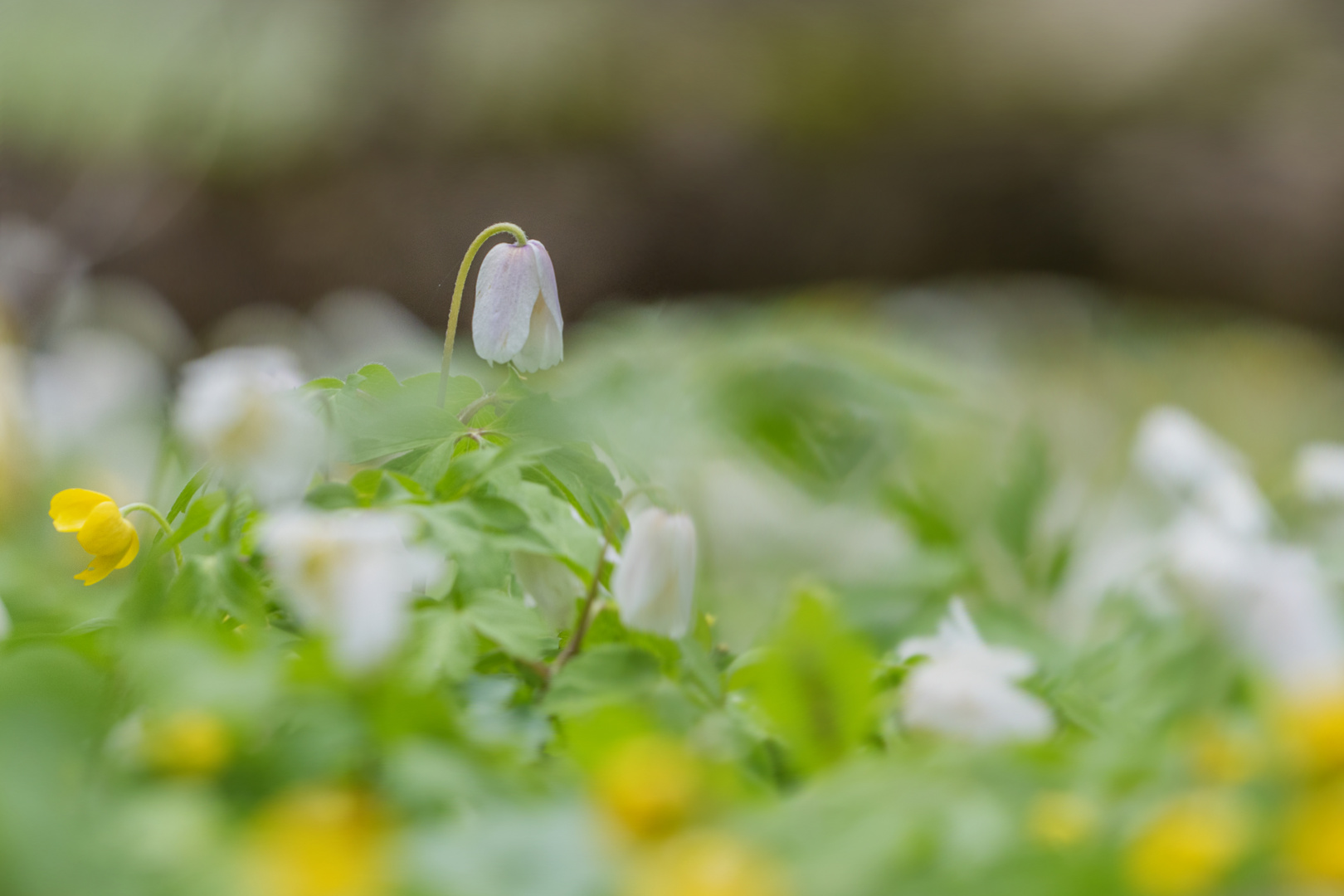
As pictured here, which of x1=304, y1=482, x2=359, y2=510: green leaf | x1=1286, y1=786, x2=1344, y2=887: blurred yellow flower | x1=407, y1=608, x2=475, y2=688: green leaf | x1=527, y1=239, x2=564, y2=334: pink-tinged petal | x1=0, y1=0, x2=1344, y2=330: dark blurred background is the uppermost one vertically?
x1=0, y1=0, x2=1344, y2=330: dark blurred background

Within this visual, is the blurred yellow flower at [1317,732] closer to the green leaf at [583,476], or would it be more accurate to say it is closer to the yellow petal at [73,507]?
the green leaf at [583,476]

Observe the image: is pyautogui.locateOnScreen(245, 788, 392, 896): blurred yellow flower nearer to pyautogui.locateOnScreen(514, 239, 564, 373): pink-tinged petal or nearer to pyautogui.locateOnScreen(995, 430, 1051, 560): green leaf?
pyautogui.locateOnScreen(514, 239, 564, 373): pink-tinged petal

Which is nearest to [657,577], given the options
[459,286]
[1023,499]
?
[459,286]

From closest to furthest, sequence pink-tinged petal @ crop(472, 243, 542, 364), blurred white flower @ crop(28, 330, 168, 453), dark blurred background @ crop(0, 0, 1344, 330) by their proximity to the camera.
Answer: pink-tinged petal @ crop(472, 243, 542, 364) → blurred white flower @ crop(28, 330, 168, 453) → dark blurred background @ crop(0, 0, 1344, 330)

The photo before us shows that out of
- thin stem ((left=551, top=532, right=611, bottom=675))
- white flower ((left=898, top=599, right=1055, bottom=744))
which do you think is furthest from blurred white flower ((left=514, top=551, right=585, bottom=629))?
white flower ((left=898, top=599, right=1055, bottom=744))

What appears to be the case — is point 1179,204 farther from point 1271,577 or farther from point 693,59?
point 1271,577

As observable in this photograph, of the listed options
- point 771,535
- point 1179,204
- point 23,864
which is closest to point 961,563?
point 23,864
